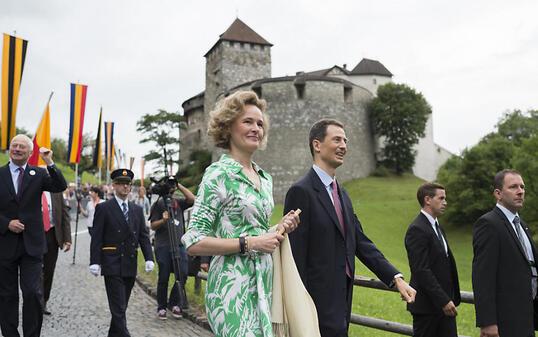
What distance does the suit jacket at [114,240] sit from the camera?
5.14 metres

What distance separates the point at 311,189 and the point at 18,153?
338cm

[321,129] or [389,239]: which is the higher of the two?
[321,129]

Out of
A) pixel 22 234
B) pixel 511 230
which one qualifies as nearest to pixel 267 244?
pixel 511 230

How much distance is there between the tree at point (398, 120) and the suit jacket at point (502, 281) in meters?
46.9

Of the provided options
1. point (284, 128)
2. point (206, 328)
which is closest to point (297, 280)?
point (206, 328)

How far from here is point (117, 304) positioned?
16.3 feet

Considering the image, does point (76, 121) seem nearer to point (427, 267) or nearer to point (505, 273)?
point (427, 267)

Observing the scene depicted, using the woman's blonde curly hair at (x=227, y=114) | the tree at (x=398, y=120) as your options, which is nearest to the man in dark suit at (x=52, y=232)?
the woman's blonde curly hair at (x=227, y=114)

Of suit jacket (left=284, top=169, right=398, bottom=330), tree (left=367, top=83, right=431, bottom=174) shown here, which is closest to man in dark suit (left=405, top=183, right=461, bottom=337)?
suit jacket (left=284, top=169, right=398, bottom=330)

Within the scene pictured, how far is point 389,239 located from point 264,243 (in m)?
22.8

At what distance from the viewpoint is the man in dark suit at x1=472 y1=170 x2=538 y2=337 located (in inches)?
142

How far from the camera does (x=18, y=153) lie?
4.78 meters

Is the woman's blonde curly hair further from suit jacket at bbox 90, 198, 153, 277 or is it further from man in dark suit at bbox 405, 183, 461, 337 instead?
suit jacket at bbox 90, 198, 153, 277

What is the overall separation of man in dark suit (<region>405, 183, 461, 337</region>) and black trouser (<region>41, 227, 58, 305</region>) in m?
5.36
